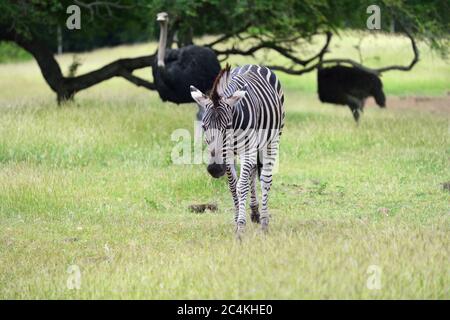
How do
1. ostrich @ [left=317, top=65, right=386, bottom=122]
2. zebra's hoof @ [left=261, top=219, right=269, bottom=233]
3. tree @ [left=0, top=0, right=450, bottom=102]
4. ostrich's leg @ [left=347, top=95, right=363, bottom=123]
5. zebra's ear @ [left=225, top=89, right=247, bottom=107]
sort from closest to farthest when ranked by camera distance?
zebra's ear @ [left=225, top=89, right=247, bottom=107], zebra's hoof @ [left=261, top=219, right=269, bottom=233], tree @ [left=0, top=0, right=450, bottom=102], ostrich's leg @ [left=347, top=95, right=363, bottom=123], ostrich @ [left=317, top=65, right=386, bottom=122]

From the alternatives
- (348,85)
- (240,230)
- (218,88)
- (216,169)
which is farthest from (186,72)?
(216,169)

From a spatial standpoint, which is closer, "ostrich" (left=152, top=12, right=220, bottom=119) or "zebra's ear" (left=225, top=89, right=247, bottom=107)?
A: "zebra's ear" (left=225, top=89, right=247, bottom=107)

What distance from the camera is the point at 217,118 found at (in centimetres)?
949

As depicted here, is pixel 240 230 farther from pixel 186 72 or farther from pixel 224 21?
pixel 224 21

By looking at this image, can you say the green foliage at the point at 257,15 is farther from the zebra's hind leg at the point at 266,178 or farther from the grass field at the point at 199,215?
the zebra's hind leg at the point at 266,178

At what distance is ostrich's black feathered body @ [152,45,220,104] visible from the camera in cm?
1855

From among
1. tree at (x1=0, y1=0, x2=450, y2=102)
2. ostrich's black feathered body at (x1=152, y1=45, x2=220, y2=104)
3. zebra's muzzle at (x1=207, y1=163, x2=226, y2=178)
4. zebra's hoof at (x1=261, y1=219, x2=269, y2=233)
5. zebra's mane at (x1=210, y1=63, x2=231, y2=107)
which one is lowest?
zebra's hoof at (x1=261, y1=219, x2=269, y2=233)

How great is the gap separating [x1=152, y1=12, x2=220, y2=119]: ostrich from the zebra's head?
8893 mm

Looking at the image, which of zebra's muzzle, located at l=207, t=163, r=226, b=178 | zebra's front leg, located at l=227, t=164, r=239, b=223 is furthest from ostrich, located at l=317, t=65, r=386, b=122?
zebra's muzzle, located at l=207, t=163, r=226, b=178

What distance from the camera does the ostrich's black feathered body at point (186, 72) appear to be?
60.8 feet

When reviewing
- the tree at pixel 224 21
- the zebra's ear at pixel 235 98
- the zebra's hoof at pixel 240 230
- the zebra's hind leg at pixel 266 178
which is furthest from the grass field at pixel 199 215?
the tree at pixel 224 21

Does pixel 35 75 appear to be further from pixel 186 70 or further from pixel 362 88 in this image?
pixel 186 70

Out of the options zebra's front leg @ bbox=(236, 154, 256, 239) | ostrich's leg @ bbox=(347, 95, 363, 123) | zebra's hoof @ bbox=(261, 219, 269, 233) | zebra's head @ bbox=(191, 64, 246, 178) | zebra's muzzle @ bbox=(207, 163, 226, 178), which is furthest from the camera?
ostrich's leg @ bbox=(347, 95, 363, 123)

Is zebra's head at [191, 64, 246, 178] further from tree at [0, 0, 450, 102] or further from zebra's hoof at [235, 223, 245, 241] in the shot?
tree at [0, 0, 450, 102]
